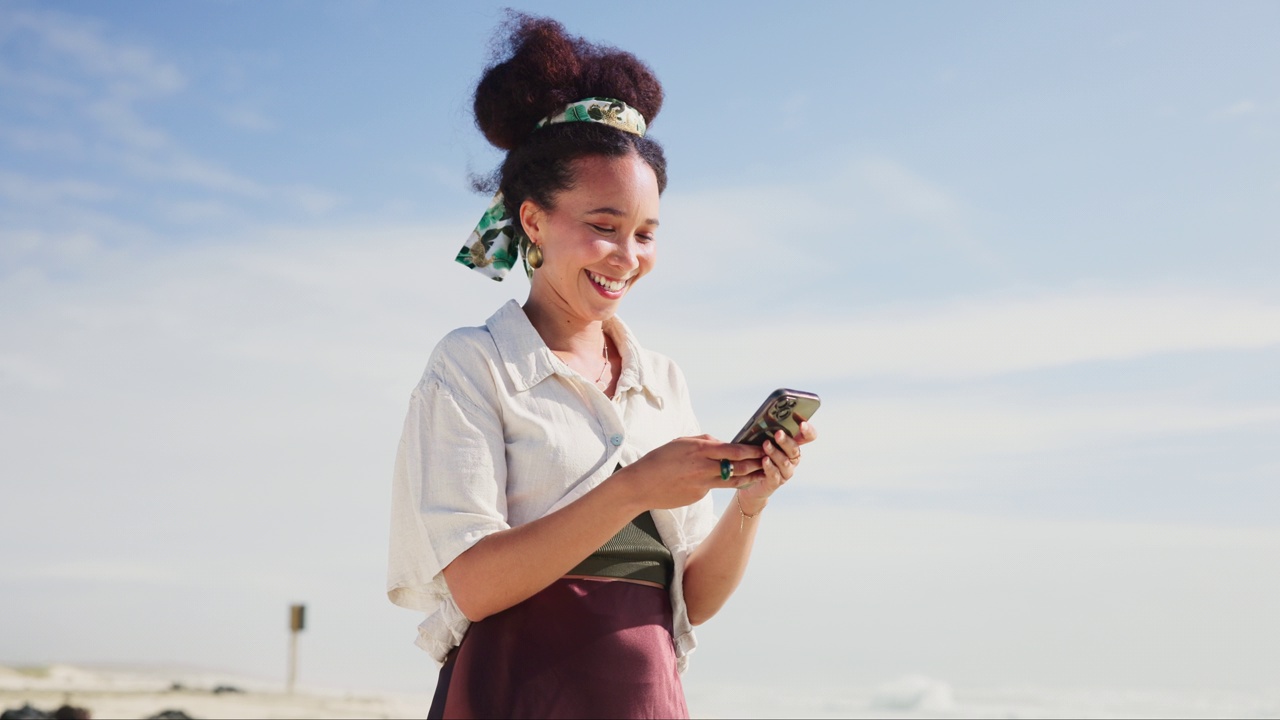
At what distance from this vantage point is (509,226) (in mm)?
2426

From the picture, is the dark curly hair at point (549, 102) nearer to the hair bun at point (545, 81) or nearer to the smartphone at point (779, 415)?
the hair bun at point (545, 81)

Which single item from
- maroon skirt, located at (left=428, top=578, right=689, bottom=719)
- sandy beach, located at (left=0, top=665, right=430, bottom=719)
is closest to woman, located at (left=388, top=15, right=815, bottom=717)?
maroon skirt, located at (left=428, top=578, right=689, bottom=719)

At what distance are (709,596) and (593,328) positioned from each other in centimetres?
59

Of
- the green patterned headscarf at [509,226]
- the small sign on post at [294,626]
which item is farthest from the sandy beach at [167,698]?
the green patterned headscarf at [509,226]

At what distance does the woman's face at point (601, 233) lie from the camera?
86.7 inches

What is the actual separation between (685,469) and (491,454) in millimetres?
382

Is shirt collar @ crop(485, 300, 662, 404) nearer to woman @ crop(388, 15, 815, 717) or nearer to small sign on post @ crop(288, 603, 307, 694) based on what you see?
woman @ crop(388, 15, 815, 717)

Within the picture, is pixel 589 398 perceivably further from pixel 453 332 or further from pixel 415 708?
pixel 415 708

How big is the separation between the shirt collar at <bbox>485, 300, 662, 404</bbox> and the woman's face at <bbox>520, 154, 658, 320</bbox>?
0.36ft

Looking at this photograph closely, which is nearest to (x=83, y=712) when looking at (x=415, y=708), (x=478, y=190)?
(x=415, y=708)

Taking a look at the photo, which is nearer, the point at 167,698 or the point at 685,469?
the point at 685,469

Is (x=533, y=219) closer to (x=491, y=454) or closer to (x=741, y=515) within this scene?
(x=491, y=454)

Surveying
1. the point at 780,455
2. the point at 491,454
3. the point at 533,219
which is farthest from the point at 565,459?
the point at 533,219

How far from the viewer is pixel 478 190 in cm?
259
